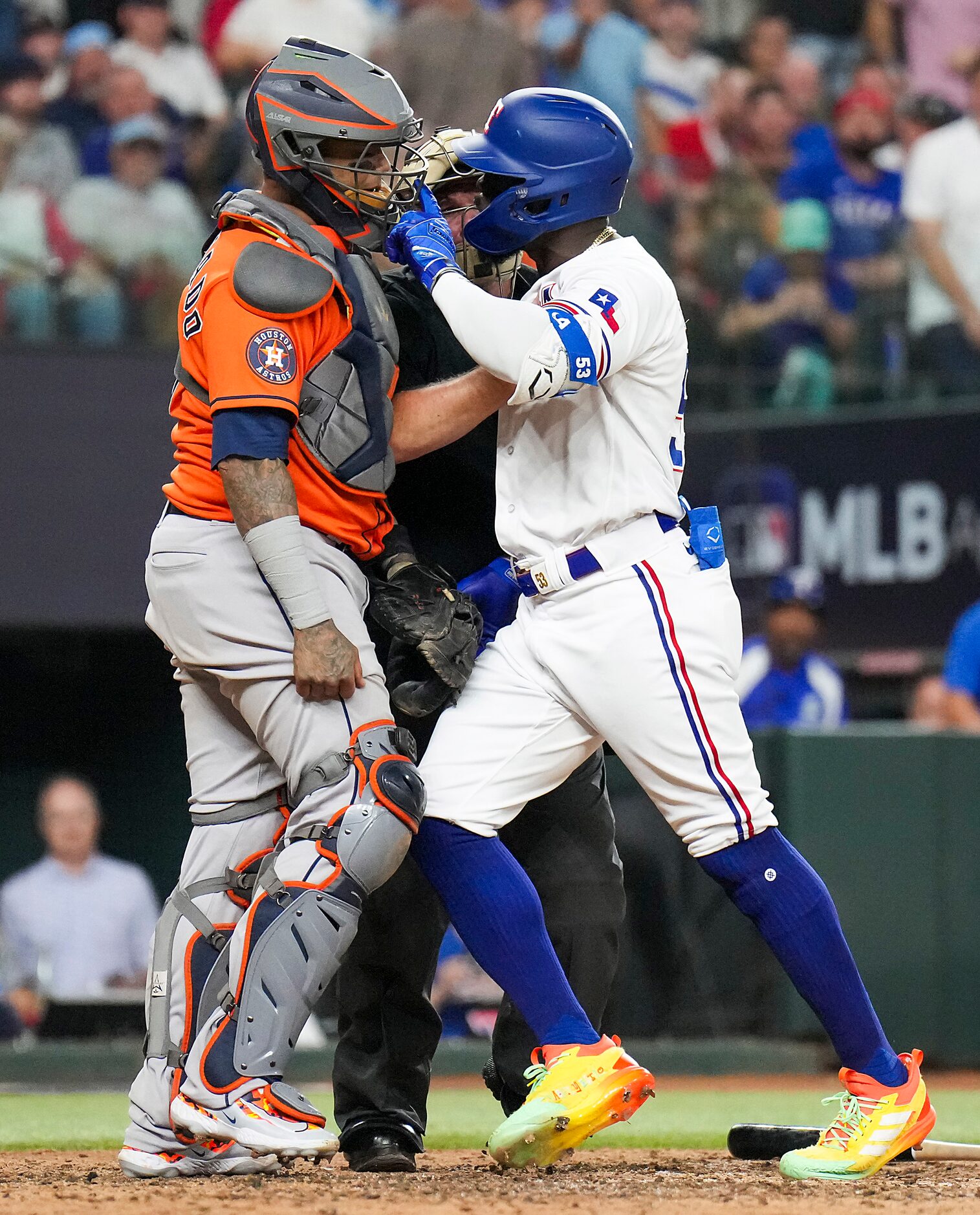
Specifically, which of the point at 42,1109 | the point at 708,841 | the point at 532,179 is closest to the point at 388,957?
the point at 708,841

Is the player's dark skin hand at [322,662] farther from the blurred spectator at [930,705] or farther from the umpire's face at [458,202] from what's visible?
the blurred spectator at [930,705]

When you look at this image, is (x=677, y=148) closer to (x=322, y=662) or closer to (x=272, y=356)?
(x=272, y=356)

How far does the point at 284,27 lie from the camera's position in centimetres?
966

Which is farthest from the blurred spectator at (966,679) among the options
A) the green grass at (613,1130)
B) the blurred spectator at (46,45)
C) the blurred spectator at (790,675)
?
the blurred spectator at (46,45)

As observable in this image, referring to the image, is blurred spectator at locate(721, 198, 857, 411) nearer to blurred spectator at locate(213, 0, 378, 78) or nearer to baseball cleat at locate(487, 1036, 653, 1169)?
blurred spectator at locate(213, 0, 378, 78)

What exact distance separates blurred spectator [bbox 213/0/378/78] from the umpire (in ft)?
19.0

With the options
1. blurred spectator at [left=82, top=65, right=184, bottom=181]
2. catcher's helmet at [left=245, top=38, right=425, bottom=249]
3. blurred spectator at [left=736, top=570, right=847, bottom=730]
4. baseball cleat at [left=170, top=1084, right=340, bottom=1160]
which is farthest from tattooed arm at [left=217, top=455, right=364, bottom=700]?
blurred spectator at [left=82, top=65, right=184, bottom=181]

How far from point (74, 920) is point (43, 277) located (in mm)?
2702

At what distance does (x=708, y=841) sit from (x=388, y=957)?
78 cm

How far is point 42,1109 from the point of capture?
5949 millimetres

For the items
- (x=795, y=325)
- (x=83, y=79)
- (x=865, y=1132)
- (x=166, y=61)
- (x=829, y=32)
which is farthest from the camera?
(x=829, y=32)

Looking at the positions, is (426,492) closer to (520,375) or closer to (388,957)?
(520,375)

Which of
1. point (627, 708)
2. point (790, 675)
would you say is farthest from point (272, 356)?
point (790, 675)

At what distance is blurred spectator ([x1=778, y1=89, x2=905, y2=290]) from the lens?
394 inches
